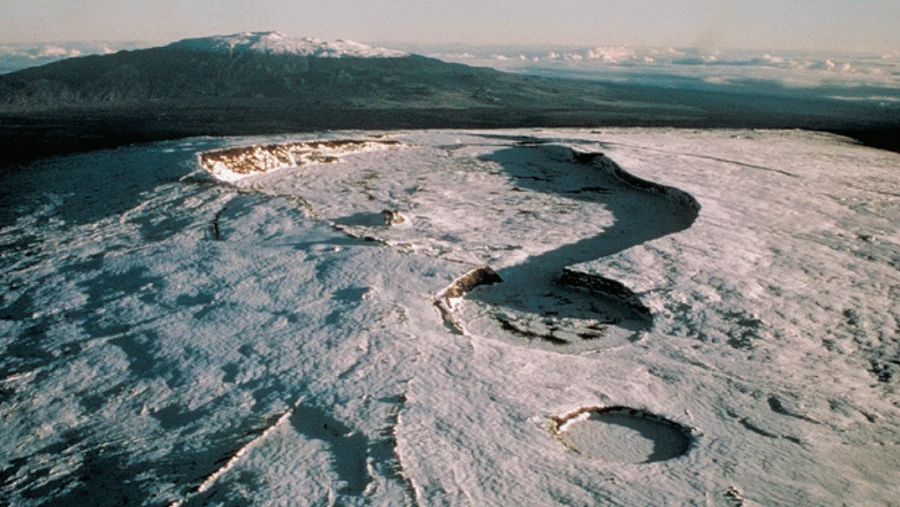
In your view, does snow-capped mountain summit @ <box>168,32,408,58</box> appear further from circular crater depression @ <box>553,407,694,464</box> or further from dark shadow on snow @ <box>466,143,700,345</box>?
circular crater depression @ <box>553,407,694,464</box>

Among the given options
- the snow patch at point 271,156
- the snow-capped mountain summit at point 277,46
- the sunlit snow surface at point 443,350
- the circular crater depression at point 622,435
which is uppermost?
the snow-capped mountain summit at point 277,46

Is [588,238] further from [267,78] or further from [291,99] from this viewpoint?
[267,78]

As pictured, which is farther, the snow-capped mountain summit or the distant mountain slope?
the snow-capped mountain summit

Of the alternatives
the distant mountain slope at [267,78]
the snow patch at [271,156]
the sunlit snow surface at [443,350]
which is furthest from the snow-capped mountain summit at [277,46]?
the sunlit snow surface at [443,350]

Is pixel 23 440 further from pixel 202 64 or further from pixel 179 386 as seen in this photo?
Result: pixel 202 64

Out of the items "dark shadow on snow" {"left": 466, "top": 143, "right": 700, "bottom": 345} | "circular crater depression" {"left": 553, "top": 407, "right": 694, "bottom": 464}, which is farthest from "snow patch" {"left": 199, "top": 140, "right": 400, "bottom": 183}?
"circular crater depression" {"left": 553, "top": 407, "right": 694, "bottom": 464}

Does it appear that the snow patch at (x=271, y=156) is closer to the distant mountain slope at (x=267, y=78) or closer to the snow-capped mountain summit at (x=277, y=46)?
the distant mountain slope at (x=267, y=78)
